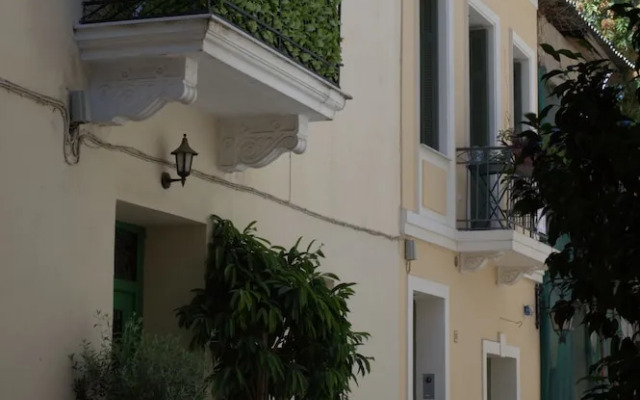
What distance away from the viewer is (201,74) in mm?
9438

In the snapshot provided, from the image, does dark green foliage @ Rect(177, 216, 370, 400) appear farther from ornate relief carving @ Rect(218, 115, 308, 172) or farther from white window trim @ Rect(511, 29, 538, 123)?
white window trim @ Rect(511, 29, 538, 123)

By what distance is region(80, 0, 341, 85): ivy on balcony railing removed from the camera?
8.83 metres

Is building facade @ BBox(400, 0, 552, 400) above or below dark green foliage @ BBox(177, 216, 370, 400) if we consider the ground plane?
above

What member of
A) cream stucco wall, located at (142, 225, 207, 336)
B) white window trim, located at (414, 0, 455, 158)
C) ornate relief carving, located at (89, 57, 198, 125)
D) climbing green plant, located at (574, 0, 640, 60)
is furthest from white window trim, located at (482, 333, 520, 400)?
ornate relief carving, located at (89, 57, 198, 125)

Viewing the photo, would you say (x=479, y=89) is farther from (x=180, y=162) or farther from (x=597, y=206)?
(x=597, y=206)

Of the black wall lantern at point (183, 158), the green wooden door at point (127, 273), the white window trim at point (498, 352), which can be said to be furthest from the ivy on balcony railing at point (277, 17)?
the white window trim at point (498, 352)

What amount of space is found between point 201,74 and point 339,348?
2277 mm

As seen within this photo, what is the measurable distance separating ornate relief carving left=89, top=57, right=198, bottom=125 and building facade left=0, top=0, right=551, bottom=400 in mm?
13

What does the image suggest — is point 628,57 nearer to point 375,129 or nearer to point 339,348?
point 375,129

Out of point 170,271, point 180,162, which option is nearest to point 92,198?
point 180,162

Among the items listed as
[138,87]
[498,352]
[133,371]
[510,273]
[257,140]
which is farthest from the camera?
[510,273]

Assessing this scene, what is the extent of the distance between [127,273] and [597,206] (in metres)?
5.70

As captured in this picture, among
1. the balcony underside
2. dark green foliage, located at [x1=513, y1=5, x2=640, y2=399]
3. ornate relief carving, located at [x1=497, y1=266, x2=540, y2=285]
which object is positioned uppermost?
the balcony underside

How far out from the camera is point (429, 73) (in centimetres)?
1551
